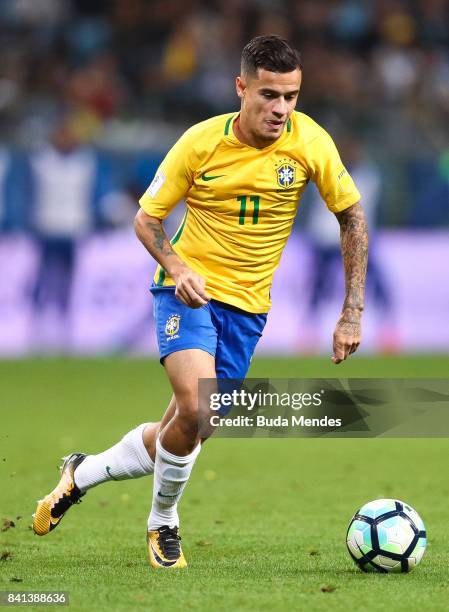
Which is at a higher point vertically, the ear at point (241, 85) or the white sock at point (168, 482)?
the ear at point (241, 85)

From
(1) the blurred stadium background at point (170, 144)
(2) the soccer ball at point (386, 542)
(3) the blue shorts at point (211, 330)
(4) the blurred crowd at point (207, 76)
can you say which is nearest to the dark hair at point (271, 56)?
(3) the blue shorts at point (211, 330)

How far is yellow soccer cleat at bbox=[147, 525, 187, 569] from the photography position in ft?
19.3

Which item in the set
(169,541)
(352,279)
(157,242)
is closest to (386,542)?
(169,541)

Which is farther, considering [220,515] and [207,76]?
[207,76]

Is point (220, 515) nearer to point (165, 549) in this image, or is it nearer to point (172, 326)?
point (165, 549)

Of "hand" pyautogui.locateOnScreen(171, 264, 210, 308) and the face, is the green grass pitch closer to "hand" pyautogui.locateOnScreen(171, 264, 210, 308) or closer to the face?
"hand" pyautogui.locateOnScreen(171, 264, 210, 308)

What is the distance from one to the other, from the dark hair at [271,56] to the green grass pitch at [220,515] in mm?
2229

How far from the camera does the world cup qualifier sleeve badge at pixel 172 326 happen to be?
19.3ft

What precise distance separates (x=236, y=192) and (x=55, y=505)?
5.81 ft

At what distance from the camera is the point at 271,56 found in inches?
228

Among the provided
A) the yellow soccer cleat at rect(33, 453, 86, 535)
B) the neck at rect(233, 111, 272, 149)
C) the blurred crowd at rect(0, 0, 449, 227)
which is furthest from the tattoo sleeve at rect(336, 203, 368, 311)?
the blurred crowd at rect(0, 0, 449, 227)

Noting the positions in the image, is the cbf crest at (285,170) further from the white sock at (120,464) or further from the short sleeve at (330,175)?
the white sock at (120,464)

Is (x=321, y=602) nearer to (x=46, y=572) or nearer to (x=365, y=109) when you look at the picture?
(x=46, y=572)

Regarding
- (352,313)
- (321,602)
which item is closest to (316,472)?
(352,313)
